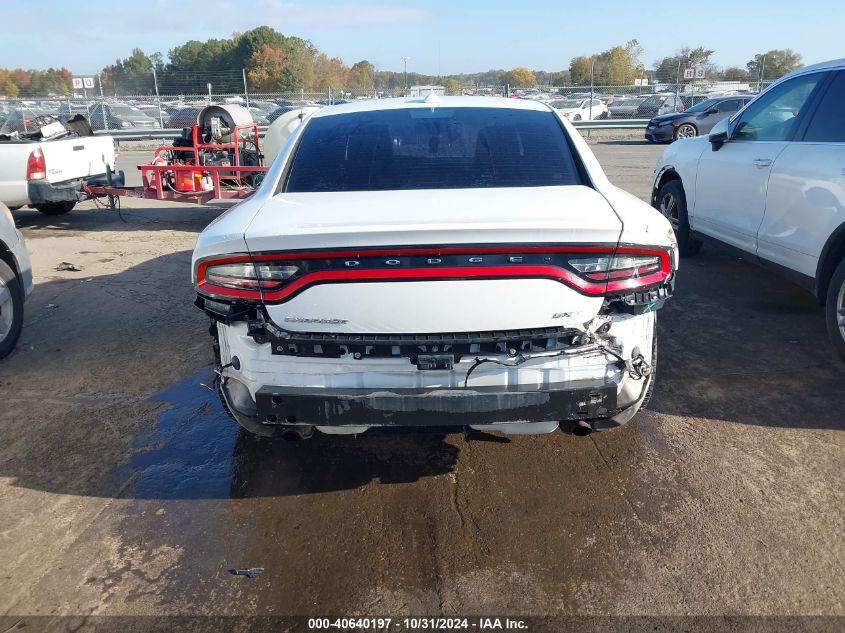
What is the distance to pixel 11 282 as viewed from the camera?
500 cm

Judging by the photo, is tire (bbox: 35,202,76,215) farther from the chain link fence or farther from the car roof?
the chain link fence

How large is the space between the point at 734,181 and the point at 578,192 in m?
3.15

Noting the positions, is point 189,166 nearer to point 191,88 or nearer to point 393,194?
point 393,194

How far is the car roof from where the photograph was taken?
410 cm

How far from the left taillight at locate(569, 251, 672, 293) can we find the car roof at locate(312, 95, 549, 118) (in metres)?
1.68

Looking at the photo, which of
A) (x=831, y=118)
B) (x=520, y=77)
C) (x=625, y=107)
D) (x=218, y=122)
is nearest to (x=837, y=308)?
(x=831, y=118)

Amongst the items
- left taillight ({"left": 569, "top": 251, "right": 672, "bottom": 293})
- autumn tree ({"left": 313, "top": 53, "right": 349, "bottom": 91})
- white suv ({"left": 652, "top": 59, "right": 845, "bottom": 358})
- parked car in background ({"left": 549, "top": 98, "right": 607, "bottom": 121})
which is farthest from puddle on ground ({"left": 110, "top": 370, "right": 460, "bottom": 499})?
autumn tree ({"left": 313, "top": 53, "right": 349, "bottom": 91})

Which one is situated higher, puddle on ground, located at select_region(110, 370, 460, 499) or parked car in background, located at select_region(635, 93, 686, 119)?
parked car in background, located at select_region(635, 93, 686, 119)

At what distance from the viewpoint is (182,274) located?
7.16 metres

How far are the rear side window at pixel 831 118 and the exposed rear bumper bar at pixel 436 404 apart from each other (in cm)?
309

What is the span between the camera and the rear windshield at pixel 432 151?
339cm

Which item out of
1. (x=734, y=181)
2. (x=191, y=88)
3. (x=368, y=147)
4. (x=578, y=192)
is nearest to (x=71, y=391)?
(x=368, y=147)

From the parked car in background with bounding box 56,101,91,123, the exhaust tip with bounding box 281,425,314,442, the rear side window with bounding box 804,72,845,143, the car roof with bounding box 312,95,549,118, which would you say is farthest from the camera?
the parked car in background with bounding box 56,101,91,123

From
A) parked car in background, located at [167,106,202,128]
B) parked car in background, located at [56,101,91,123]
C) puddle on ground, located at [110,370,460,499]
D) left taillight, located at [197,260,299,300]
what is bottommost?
puddle on ground, located at [110,370,460,499]
